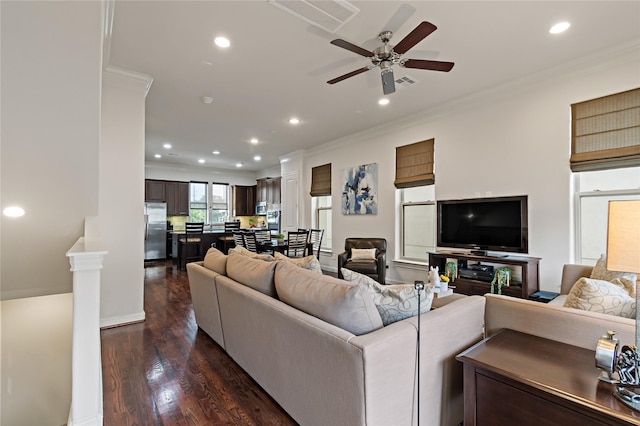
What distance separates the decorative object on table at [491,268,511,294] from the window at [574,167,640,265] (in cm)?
72

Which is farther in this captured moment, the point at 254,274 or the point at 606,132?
the point at 606,132

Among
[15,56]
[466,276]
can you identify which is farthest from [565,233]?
[15,56]

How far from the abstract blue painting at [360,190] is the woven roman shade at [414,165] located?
56cm

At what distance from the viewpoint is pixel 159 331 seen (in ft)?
10.9

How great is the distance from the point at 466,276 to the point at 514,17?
297 centimetres

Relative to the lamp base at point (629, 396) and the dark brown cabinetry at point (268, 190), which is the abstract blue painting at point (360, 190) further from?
the lamp base at point (629, 396)

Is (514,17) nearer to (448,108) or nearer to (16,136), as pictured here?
(448,108)

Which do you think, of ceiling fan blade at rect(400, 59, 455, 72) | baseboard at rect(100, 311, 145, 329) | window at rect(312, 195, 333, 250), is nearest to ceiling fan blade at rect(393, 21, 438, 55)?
ceiling fan blade at rect(400, 59, 455, 72)

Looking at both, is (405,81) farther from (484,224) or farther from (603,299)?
(603,299)

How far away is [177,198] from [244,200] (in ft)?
7.33

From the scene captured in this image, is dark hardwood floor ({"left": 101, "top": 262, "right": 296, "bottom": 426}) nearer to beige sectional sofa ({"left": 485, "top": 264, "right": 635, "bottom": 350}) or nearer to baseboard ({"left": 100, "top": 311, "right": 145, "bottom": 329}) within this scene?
baseboard ({"left": 100, "top": 311, "right": 145, "bottom": 329})

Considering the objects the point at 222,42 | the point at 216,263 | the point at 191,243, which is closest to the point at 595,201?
the point at 216,263

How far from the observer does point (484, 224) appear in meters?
4.05

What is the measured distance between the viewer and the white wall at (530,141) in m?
3.29
